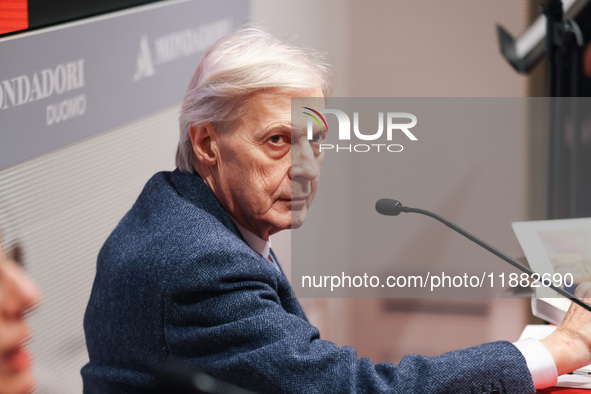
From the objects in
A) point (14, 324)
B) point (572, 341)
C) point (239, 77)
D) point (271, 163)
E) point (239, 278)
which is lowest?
point (14, 324)

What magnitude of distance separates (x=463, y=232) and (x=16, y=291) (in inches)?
37.4

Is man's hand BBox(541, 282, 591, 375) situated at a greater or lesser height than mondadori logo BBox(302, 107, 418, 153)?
lesser

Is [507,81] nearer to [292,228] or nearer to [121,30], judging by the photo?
[121,30]

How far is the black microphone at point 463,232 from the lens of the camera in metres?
1.14

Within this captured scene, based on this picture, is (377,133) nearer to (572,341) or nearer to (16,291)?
(572,341)

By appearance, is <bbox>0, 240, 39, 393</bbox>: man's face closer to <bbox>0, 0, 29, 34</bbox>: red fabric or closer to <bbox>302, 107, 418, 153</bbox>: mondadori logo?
<bbox>0, 0, 29, 34</bbox>: red fabric

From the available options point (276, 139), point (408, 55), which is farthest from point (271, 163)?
point (408, 55)

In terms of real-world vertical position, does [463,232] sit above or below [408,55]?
below

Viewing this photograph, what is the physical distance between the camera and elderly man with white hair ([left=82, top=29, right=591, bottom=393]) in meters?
1.07

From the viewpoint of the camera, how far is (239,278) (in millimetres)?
1109

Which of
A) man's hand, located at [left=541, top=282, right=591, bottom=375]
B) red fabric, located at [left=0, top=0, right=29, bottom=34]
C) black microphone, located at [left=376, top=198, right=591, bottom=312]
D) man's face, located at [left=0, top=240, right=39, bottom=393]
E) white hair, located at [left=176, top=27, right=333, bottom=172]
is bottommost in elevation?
man's face, located at [left=0, top=240, right=39, bottom=393]

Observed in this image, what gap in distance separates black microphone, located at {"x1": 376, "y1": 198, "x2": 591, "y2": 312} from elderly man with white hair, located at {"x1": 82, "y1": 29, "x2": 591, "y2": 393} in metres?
0.08

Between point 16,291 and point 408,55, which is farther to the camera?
point 408,55

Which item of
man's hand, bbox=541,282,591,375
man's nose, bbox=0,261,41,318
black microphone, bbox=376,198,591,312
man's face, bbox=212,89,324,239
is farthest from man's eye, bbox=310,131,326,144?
man's nose, bbox=0,261,41,318
